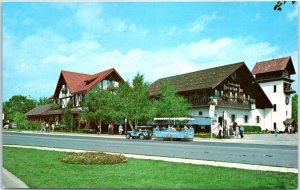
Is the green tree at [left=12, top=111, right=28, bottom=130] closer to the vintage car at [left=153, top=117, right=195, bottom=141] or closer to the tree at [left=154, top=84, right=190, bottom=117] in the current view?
the tree at [left=154, top=84, right=190, bottom=117]

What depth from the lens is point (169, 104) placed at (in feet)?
109

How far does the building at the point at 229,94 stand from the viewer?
3388 centimetres

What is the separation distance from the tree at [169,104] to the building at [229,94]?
2.33ft

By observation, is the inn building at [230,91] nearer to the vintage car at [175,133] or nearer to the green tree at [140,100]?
the green tree at [140,100]

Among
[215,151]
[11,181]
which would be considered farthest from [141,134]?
[11,181]

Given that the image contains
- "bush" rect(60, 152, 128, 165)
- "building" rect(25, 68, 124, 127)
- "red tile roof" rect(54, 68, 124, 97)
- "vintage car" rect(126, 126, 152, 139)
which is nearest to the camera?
"bush" rect(60, 152, 128, 165)

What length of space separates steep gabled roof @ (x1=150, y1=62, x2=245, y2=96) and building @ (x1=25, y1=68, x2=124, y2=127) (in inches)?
350

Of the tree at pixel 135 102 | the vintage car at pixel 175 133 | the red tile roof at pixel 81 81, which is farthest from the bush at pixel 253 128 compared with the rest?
the vintage car at pixel 175 133

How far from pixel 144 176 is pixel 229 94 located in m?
30.8

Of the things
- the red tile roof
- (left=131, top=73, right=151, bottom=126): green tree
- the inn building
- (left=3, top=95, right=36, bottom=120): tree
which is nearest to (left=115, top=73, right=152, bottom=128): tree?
(left=131, top=73, right=151, bottom=126): green tree

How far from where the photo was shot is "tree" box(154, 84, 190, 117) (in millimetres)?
33031

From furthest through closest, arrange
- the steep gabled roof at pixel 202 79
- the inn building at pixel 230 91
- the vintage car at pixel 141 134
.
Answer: the inn building at pixel 230 91, the steep gabled roof at pixel 202 79, the vintage car at pixel 141 134

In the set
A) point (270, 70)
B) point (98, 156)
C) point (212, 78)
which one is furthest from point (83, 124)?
point (98, 156)

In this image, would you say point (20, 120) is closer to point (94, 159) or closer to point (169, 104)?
point (169, 104)
